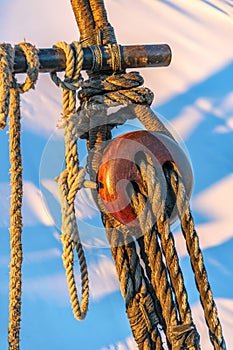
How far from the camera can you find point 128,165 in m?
0.65

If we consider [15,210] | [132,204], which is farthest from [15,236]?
[132,204]

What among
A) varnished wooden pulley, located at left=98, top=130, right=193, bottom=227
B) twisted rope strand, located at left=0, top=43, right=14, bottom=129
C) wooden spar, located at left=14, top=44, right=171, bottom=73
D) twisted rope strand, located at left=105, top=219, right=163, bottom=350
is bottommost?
twisted rope strand, located at left=105, top=219, right=163, bottom=350

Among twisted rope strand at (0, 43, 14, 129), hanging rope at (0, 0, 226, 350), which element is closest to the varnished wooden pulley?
hanging rope at (0, 0, 226, 350)

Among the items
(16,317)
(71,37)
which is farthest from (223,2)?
(16,317)

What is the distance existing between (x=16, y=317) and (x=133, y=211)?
18 cm

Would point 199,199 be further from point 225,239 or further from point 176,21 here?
point 176,21

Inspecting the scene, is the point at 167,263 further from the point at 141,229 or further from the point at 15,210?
the point at 15,210

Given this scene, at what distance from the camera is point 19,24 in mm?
1294

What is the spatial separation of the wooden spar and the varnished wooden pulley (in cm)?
10

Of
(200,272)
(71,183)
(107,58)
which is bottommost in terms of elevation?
(200,272)

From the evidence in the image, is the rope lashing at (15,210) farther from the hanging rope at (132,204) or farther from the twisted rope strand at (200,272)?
the twisted rope strand at (200,272)

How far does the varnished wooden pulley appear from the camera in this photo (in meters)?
0.65

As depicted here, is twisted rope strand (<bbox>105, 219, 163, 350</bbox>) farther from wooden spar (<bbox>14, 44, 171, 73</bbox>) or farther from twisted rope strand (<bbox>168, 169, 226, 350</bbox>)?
wooden spar (<bbox>14, 44, 171, 73</bbox>)

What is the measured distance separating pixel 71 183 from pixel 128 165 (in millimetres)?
64
